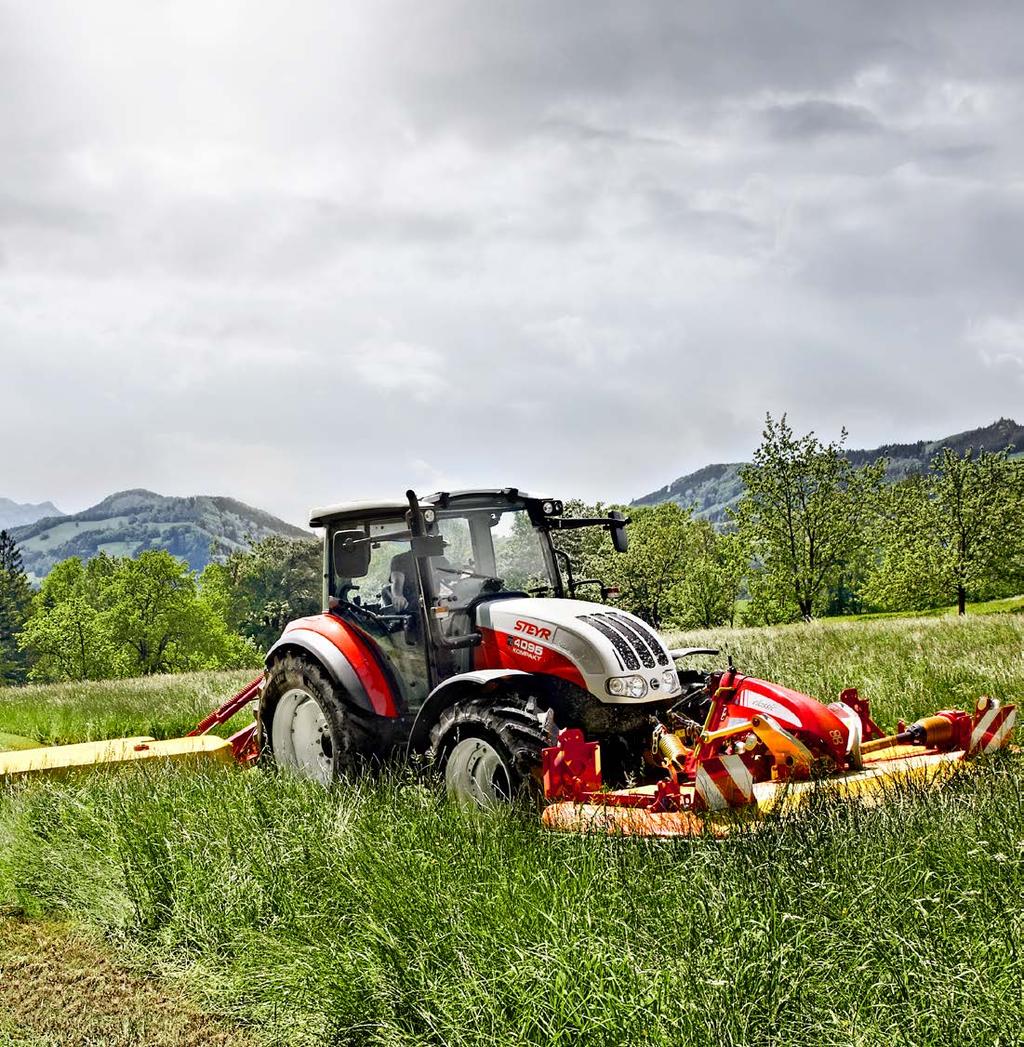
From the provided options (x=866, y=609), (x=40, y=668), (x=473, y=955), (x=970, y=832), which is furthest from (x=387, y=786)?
(x=866, y=609)

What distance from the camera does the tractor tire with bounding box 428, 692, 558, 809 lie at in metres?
5.41

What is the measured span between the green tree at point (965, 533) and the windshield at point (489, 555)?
43907mm

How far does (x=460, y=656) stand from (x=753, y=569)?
39.3m

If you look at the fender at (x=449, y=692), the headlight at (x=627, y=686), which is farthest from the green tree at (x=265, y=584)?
the headlight at (x=627, y=686)

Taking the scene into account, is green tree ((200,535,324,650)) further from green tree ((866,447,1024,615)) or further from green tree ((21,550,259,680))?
green tree ((866,447,1024,615))

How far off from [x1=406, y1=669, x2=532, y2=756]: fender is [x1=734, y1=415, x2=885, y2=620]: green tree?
118 ft

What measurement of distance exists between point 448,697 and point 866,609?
93103mm

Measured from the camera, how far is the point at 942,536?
50781mm

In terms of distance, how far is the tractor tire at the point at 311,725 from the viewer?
698cm

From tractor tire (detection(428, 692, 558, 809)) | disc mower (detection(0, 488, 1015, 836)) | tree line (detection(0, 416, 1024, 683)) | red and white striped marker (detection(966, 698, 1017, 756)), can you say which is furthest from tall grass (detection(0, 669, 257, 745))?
tree line (detection(0, 416, 1024, 683))

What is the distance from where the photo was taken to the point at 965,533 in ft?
163

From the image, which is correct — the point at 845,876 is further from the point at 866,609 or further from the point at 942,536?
the point at 866,609

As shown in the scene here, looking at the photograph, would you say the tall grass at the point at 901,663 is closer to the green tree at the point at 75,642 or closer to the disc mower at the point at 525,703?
the disc mower at the point at 525,703

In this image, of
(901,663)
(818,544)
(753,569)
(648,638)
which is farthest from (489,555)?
Answer: (753,569)
